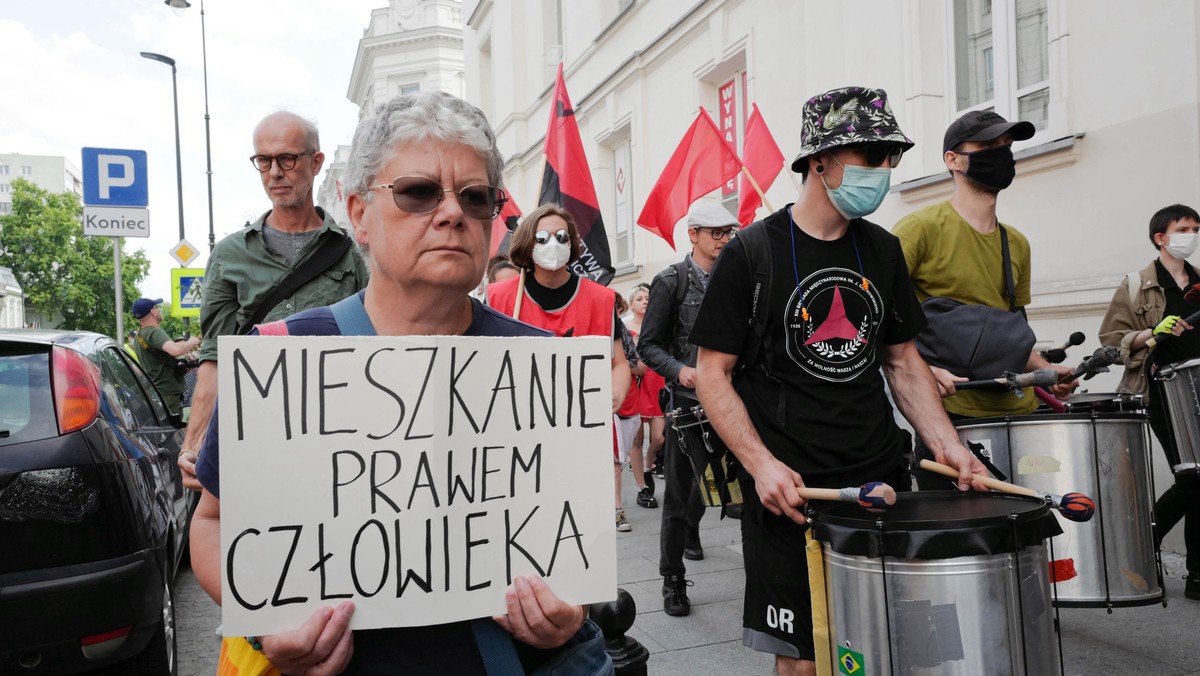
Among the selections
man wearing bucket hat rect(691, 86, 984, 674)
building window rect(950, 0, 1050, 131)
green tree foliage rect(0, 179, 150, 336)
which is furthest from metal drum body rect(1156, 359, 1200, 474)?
green tree foliage rect(0, 179, 150, 336)

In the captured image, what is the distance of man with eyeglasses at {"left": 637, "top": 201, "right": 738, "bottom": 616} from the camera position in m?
5.05

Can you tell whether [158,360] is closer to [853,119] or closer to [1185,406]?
[853,119]

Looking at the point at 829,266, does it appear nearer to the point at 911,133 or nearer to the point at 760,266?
the point at 760,266

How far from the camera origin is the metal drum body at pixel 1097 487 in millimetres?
3160

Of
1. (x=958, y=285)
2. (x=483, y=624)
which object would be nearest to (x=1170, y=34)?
(x=958, y=285)

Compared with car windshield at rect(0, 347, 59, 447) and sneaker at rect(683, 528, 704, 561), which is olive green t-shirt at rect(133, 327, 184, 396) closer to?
sneaker at rect(683, 528, 704, 561)

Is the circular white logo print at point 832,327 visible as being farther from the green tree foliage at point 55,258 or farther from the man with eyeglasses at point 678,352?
the green tree foliage at point 55,258

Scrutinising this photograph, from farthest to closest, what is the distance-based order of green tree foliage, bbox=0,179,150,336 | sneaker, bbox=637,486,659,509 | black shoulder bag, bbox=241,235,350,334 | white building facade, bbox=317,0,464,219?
green tree foliage, bbox=0,179,150,336 → white building facade, bbox=317,0,464,219 → sneaker, bbox=637,486,659,509 → black shoulder bag, bbox=241,235,350,334

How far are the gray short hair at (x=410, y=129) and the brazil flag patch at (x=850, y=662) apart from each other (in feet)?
4.66

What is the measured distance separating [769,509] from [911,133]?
607 cm

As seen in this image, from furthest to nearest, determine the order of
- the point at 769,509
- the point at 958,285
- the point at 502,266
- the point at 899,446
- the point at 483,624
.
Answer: the point at 502,266
the point at 958,285
the point at 899,446
the point at 769,509
the point at 483,624

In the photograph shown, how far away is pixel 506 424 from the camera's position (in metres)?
1.59

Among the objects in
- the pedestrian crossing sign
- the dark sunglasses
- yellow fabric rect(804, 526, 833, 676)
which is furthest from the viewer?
the pedestrian crossing sign

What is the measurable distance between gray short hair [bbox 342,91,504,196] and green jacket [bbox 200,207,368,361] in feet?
6.34
